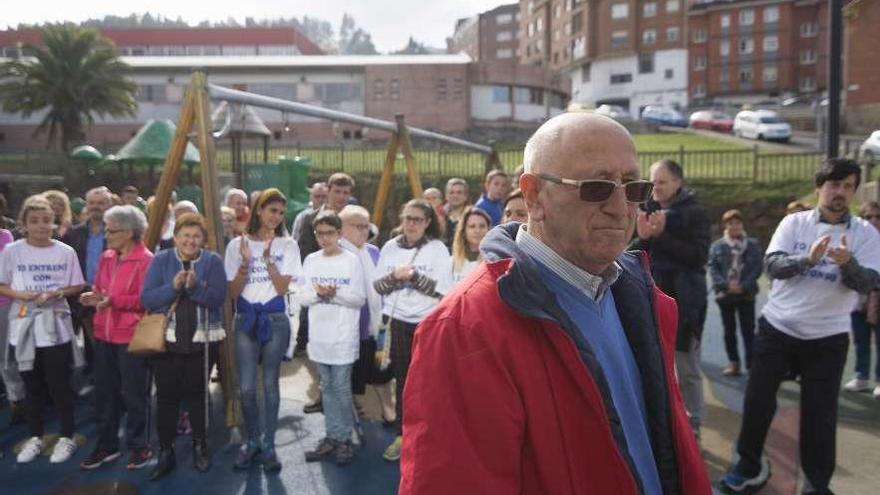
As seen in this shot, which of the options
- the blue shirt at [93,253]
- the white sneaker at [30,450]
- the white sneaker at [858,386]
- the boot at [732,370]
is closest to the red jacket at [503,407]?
the white sneaker at [30,450]

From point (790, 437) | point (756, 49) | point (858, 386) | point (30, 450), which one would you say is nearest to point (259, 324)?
point (30, 450)

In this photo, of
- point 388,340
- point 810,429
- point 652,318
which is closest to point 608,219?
point 652,318

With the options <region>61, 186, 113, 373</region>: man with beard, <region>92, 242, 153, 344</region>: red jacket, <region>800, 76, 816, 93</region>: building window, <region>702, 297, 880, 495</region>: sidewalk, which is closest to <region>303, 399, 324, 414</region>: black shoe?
<region>92, 242, 153, 344</region>: red jacket

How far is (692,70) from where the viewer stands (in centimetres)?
6725

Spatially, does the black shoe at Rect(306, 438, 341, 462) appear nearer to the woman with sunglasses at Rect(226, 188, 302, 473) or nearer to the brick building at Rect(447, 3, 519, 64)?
the woman with sunglasses at Rect(226, 188, 302, 473)

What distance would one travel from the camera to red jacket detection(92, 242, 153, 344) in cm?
500

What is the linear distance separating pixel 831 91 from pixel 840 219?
1498 millimetres

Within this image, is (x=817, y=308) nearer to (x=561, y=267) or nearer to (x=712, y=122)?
(x=561, y=267)

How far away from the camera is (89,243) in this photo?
636 cm

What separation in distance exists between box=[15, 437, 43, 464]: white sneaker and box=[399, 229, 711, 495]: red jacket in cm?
470

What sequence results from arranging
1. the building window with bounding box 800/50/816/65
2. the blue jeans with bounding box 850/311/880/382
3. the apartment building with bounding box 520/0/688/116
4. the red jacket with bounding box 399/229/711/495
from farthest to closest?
the apartment building with bounding box 520/0/688/116
the building window with bounding box 800/50/816/65
the blue jeans with bounding box 850/311/880/382
the red jacket with bounding box 399/229/711/495

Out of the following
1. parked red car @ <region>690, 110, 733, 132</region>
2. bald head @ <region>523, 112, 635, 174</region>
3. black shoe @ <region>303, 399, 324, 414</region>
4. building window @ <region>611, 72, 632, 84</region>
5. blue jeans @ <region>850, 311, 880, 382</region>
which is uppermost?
building window @ <region>611, 72, 632, 84</region>

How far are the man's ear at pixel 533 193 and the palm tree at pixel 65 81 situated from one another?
133 feet

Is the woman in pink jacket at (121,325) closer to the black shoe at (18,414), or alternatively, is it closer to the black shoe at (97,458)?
the black shoe at (97,458)
